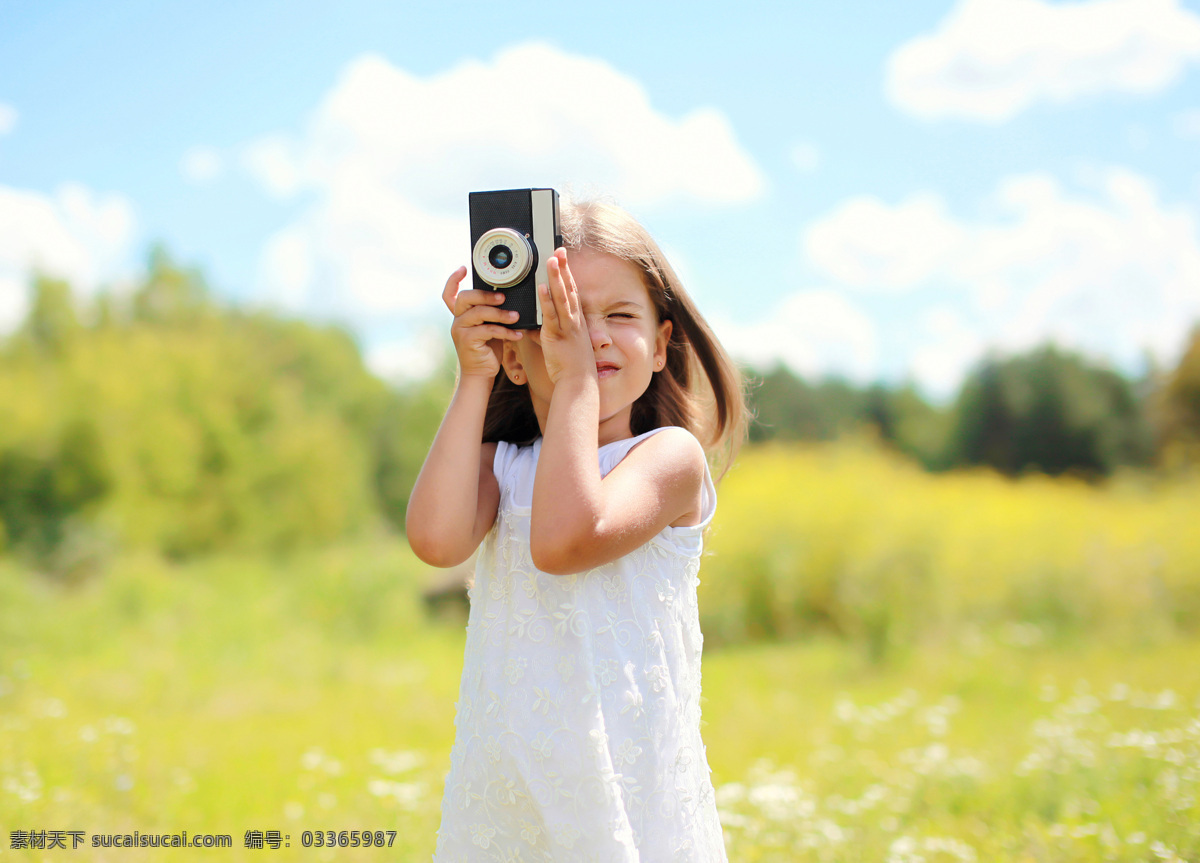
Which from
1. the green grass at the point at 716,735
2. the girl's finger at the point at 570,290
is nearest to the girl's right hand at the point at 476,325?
the girl's finger at the point at 570,290

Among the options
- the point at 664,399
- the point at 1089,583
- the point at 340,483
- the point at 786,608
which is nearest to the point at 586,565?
the point at 664,399

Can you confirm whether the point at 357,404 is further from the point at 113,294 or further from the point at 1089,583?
the point at 1089,583

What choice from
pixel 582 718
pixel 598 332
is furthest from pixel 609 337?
pixel 582 718

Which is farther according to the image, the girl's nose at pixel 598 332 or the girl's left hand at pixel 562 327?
the girl's nose at pixel 598 332

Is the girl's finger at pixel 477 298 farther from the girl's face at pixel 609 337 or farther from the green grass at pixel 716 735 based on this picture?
the green grass at pixel 716 735

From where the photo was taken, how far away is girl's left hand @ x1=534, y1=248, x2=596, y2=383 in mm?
1316

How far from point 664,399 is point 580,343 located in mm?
442

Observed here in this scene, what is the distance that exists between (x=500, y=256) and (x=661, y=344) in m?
0.38

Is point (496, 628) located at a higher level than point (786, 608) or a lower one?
higher

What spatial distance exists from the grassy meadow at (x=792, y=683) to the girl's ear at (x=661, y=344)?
187cm

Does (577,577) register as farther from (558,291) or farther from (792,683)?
(792,683)

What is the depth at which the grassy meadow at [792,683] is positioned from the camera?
117 inches

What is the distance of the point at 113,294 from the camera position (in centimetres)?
1203

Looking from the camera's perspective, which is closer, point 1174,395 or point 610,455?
point 610,455
